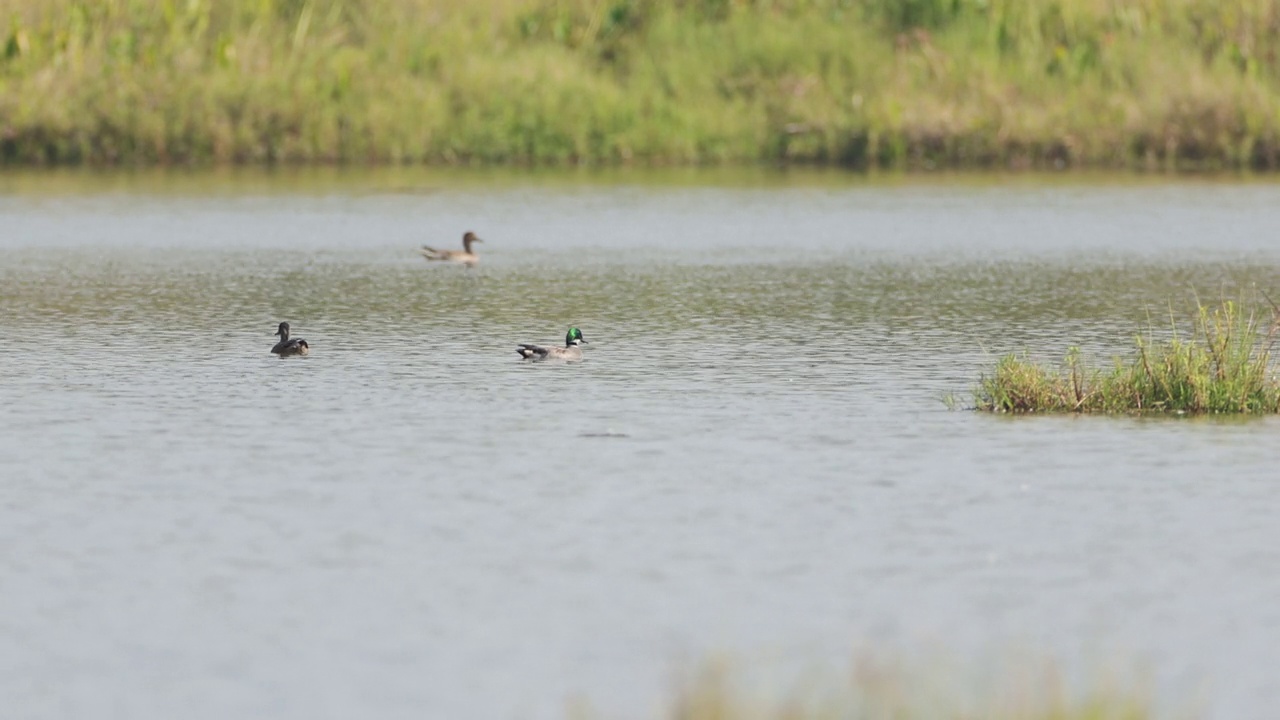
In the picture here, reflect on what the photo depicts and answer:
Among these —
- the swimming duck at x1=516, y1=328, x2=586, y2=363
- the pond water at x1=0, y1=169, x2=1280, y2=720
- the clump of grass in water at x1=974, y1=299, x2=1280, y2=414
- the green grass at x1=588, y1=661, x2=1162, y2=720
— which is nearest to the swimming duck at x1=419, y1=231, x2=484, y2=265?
the pond water at x1=0, y1=169, x2=1280, y2=720

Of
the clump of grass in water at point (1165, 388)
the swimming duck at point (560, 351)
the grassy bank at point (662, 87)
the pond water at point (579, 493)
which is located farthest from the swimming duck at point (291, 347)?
the grassy bank at point (662, 87)

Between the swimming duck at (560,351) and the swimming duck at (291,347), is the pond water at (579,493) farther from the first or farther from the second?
the swimming duck at (291,347)

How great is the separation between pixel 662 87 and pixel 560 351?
33178 mm

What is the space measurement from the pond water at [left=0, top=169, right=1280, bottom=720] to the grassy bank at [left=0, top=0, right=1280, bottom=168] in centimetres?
1936

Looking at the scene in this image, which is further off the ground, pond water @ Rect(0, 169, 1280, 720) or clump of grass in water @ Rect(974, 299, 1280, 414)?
clump of grass in water @ Rect(974, 299, 1280, 414)

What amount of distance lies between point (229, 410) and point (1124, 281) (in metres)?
15.3

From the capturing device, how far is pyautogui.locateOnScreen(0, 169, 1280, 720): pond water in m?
10.7

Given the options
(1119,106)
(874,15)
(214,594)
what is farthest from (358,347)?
(874,15)

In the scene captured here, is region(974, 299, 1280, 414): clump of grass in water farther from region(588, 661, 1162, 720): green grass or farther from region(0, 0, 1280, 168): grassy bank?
region(0, 0, 1280, 168): grassy bank

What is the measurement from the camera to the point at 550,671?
10.4 meters

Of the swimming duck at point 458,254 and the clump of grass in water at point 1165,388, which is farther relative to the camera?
the swimming duck at point 458,254

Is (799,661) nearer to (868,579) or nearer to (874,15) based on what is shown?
(868,579)

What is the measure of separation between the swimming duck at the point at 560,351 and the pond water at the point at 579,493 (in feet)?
0.80

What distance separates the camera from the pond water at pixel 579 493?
10688 millimetres
